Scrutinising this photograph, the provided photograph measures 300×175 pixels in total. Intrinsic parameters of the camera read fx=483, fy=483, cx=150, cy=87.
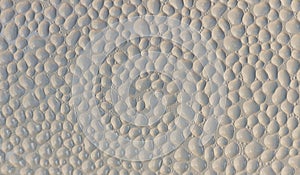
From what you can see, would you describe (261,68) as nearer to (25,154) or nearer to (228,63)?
(228,63)

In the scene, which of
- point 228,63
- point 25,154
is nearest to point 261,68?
point 228,63

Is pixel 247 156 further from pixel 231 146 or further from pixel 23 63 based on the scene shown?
pixel 23 63

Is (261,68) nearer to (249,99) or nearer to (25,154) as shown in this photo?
(249,99)

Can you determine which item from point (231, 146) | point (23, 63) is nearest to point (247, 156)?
point (231, 146)
